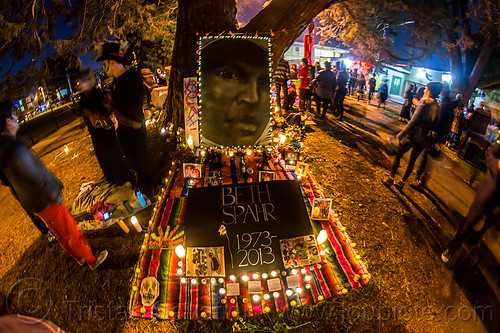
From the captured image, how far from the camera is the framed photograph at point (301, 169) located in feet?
16.6

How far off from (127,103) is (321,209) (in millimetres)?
3749

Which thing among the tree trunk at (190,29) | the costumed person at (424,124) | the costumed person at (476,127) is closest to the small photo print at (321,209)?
the costumed person at (424,124)

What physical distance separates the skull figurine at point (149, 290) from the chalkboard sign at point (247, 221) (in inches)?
23.7

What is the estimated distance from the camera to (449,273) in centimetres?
357

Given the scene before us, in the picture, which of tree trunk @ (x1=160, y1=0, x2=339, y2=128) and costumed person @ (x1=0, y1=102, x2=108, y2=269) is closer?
costumed person @ (x1=0, y1=102, x2=108, y2=269)

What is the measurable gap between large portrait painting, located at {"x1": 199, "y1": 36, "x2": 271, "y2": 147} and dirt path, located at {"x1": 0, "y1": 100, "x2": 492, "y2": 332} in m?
2.16

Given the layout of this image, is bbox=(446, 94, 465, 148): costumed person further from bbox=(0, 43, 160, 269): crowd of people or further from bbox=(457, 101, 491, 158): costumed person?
bbox=(0, 43, 160, 269): crowd of people

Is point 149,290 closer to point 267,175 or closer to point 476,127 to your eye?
point 267,175

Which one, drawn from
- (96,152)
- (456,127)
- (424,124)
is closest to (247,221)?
(96,152)

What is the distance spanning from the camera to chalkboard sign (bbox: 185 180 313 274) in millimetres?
3244

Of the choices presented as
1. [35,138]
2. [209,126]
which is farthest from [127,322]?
[35,138]

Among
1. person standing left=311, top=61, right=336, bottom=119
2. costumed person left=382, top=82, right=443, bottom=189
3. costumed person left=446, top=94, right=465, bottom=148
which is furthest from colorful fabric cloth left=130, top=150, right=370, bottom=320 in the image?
person standing left=311, top=61, right=336, bottom=119

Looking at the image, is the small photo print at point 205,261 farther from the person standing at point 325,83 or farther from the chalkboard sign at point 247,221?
the person standing at point 325,83

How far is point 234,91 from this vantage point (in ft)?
15.3
